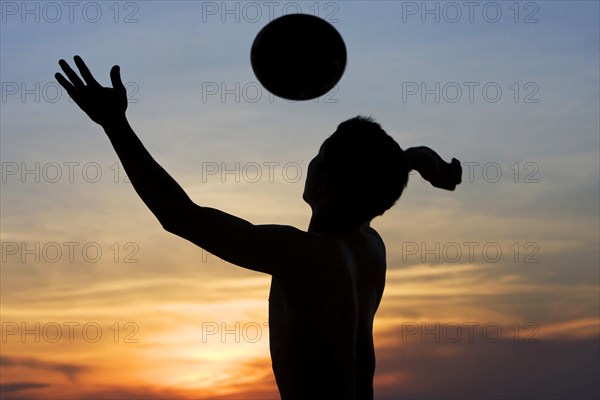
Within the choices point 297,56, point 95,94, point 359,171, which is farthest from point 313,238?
point 95,94

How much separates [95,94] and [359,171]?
1.31 meters

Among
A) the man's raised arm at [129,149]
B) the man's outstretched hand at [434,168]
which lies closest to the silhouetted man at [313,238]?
the man's raised arm at [129,149]

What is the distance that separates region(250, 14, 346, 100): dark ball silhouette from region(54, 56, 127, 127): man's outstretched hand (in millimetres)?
1025

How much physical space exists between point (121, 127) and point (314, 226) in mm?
1133

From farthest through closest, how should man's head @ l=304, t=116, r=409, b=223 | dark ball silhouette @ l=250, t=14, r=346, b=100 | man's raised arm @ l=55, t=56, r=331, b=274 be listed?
dark ball silhouette @ l=250, t=14, r=346, b=100 < man's head @ l=304, t=116, r=409, b=223 < man's raised arm @ l=55, t=56, r=331, b=274

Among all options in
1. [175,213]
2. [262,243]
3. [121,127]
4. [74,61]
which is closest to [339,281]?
[262,243]

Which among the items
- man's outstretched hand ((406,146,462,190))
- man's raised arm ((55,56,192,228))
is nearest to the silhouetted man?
man's raised arm ((55,56,192,228))

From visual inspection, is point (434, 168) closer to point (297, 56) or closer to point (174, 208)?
point (297, 56)

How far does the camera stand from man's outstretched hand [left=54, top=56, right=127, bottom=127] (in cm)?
410

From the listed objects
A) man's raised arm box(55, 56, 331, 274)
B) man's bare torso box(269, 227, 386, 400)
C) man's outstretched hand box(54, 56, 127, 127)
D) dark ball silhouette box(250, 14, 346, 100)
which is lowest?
man's bare torso box(269, 227, 386, 400)

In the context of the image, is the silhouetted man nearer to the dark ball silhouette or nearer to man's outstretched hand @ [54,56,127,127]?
Answer: man's outstretched hand @ [54,56,127,127]

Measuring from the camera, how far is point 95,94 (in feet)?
13.6

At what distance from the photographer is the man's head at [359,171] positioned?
4.35 m

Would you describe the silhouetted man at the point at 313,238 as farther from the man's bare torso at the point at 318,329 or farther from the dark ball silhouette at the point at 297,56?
the dark ball silhouette at the point at 297,56
